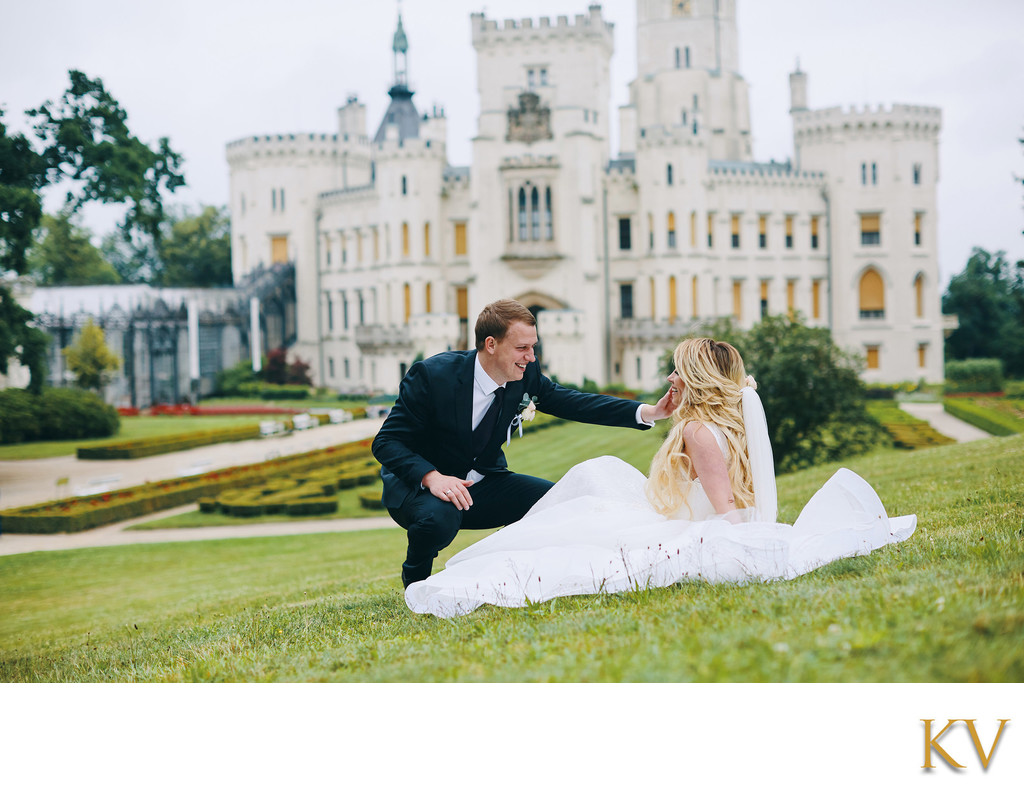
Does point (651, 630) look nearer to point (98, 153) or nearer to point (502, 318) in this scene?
point (502, 318)

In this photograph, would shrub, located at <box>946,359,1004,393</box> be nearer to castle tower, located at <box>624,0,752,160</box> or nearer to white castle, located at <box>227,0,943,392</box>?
white castle, located at <box>227,0,943,392</box>

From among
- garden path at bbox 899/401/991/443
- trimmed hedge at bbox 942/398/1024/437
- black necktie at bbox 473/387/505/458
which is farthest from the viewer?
garden path at bbox 899/401/991/443

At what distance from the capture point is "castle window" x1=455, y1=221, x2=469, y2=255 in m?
39.5

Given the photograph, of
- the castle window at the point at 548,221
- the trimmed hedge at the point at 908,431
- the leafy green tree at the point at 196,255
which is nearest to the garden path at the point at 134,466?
the trimmed hedge at the point at 908,431

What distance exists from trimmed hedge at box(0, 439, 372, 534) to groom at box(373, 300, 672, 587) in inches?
373

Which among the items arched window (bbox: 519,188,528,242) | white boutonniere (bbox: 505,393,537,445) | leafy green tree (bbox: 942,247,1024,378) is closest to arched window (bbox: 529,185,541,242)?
arched window (bbox: 519,188,528,242)

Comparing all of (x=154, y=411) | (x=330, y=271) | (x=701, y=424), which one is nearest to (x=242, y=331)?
(x=330, y=271)

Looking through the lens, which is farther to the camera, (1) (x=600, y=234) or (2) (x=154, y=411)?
(1) (x=600, y=234)

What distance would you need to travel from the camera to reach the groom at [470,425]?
471 cm

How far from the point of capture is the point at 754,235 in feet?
130

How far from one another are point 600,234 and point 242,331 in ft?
55.3

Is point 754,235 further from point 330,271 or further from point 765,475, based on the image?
point 765,475

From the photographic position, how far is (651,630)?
3408 millimetres

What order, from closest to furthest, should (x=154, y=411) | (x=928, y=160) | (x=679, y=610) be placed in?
(x=679, y=610) < (x=154, y=411) < (x=928, y=160)
